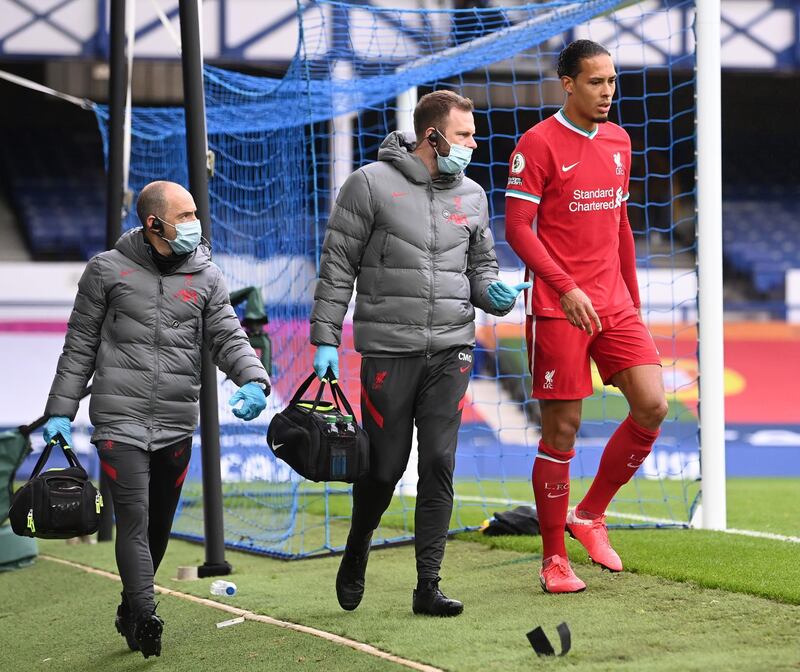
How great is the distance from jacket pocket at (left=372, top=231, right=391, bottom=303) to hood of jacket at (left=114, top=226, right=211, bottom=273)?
0.66 metres

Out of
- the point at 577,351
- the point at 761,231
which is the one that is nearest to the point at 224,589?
the point at 577,351

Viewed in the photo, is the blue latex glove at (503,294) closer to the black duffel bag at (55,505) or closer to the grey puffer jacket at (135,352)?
the grey puffer jacket at (135,352)

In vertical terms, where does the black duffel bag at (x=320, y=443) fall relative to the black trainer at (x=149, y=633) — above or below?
above

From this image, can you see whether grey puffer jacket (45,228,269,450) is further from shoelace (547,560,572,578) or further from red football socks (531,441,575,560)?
shoelace (547,560,572,578)

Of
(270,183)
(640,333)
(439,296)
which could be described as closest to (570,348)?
(640,333)

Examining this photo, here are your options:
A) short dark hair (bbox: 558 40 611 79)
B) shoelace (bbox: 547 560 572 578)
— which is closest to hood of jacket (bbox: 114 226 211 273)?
short dark hair (bbox: 558 40 611 79)

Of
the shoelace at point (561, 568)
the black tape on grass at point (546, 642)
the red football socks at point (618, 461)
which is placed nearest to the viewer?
the black tape on grass at point (546, 642)

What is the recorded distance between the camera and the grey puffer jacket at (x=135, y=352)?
14.2 ft

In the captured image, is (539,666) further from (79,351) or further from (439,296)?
(79,351)

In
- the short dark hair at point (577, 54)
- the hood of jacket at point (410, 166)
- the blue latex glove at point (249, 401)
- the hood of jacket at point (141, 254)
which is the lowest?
the blue latex glove at point (249, 401)

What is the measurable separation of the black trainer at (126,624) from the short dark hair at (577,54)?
257 cm

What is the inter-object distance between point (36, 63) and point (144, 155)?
27.9 ft

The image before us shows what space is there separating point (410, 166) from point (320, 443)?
1084 millimetres

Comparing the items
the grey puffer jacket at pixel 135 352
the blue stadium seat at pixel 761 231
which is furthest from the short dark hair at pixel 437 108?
the blue stadium seat at pixel 761 231
